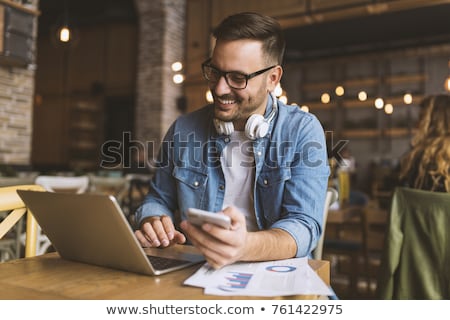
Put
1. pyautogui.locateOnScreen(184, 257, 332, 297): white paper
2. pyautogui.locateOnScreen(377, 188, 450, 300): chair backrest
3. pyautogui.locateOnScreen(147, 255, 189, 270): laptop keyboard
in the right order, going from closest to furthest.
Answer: pyautogui.locateOnScreen(184, 257, 332, 297): white paper
pyautogui.locateOnScreen(147, 255, 189, 270): laptop keyboard
pyautogui.locateOnScreen(377, 188, 450, 300): chair backrest

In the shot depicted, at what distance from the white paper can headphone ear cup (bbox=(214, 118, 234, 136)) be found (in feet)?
1.96

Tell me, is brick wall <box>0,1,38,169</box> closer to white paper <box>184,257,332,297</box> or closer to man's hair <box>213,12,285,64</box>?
man's hair <box>213,12,285,64</box>

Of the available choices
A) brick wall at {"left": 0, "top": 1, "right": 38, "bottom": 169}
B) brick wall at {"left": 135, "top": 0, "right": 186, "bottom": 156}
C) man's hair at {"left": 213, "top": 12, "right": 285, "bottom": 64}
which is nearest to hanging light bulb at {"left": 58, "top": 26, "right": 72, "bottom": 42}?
brick wall at {"left": 0, "top": 1, "right": 38, "bottom": 169}

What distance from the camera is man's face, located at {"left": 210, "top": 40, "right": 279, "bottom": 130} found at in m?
1.33

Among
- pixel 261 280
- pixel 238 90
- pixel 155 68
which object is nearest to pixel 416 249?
pixel 238 90

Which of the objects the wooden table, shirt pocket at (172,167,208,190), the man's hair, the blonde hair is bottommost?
the wooden table

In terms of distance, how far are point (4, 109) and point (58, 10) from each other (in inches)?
183

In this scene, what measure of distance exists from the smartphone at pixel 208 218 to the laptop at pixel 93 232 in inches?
4.6

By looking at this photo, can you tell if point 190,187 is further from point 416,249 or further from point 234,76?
point 416,249

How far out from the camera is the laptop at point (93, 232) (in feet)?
2.54

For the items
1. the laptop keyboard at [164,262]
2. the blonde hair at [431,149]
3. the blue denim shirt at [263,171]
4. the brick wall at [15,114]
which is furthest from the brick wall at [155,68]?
the laptop keyboard at [164,262]

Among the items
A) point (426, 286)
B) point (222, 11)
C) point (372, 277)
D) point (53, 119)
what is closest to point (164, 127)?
point (222, 11)

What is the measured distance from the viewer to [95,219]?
2.64 feet

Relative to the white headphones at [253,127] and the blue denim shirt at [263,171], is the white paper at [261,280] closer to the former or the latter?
the blue denim shirt at [263,171]
